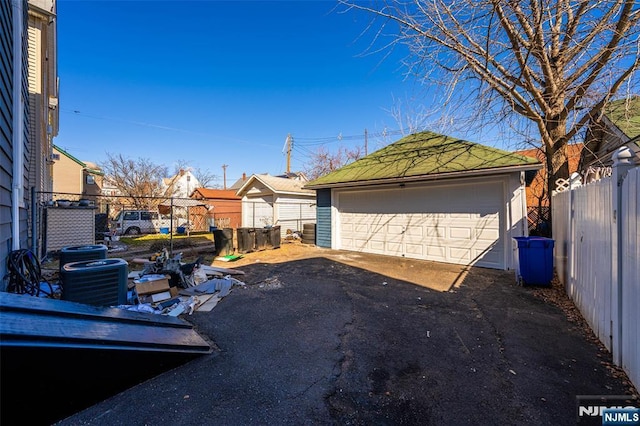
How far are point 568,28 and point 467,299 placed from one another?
6201 millimetres

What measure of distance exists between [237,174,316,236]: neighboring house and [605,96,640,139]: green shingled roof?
1113cm

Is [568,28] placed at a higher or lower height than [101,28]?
lower

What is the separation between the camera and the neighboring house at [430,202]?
692cm

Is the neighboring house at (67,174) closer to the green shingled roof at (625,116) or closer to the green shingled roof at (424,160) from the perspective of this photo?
the green shingled roof at (424,160)

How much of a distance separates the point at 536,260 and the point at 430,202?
3.28m

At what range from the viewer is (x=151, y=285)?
478cm

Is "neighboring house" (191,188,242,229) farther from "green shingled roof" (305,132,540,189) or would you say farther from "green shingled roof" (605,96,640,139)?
"green shingled roof" (605,96,640,139)

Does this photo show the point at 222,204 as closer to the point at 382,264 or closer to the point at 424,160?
the point at 382,264

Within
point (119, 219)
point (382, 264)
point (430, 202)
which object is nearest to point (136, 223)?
point (119, 219)

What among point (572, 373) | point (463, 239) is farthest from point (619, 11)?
point (572, 373)

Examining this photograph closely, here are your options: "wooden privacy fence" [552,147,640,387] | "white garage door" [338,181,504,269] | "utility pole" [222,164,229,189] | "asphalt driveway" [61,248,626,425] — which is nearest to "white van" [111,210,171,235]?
"white garage door" [338,181,504,269]

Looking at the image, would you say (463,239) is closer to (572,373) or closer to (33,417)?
(572,373)

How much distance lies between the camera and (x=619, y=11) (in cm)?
505

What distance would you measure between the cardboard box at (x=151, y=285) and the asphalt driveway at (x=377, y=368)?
43.8 inches
